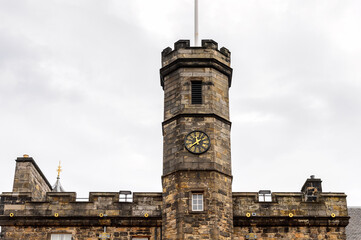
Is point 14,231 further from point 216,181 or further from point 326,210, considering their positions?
point 326,210

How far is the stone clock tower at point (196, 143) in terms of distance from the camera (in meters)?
27.8

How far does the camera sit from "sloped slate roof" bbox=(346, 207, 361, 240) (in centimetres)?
3098

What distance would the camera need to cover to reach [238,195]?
29234 mm

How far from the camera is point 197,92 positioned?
30.9m

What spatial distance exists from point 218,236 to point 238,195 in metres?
2.71

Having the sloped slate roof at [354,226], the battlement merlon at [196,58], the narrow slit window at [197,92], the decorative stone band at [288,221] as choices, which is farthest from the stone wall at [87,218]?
the sloped slate roof at [354,226]

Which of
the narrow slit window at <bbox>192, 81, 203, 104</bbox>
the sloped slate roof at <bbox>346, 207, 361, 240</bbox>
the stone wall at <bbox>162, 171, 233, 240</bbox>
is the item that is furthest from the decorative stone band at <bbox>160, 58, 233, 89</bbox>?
the sloped slate roof at <bbox>346, 207, 361, 240</bbox>

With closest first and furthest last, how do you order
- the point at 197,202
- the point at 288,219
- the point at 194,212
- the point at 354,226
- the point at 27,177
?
the point at 194,212 → the point at 197,202 → the point at 288,219 → the point at 27,177 → the point at 354,226

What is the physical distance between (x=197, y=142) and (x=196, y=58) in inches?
180

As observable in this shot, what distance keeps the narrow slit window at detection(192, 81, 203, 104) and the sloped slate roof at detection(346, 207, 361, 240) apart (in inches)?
382

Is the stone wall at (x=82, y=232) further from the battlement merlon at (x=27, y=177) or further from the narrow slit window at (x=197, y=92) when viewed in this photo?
the narrow slit window at (x=197, y=92)

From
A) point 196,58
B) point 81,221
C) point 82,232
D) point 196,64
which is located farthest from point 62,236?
point 196,58

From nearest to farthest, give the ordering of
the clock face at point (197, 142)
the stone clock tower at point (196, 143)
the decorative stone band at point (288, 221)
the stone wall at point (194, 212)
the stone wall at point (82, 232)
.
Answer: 1. the stone wall at point (194, 212)
2. the stone clock tower at point (196, 143)
3. the stone wall at point (82, 232)
4. the decorative stone band at point (288, 221)
5. the clock face at point (197, 142)

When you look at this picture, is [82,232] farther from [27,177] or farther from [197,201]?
[197,201]
